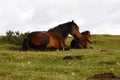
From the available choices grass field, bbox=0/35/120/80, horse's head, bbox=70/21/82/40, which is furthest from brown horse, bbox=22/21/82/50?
grass field, bbox=0/35/120/80

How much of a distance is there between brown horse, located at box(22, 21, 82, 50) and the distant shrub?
5224 millimetres

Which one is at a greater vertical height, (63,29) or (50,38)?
(63,29)

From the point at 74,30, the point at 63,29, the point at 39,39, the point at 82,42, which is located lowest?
the point at 82,42

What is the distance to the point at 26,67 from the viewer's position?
18.3 m

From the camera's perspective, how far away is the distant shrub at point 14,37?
116 ft

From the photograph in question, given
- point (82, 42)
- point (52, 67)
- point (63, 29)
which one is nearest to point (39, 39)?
point (63, 29)

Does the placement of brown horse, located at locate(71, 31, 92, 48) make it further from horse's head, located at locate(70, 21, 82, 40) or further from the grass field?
the grass field

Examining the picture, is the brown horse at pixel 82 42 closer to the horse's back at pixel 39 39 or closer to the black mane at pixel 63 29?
the black mane at pixel 63 29

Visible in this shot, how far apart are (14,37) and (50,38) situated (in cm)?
815

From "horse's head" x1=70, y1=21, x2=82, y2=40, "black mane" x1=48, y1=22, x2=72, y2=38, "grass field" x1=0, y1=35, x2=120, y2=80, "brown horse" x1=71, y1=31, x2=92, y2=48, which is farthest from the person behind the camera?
"brown horse" x1=71, y1=31, x2=92, y2=48

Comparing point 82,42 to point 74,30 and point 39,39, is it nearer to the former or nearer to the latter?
point 74,30

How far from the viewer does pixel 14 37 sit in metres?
36.4

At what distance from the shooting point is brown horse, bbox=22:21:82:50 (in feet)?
94.2

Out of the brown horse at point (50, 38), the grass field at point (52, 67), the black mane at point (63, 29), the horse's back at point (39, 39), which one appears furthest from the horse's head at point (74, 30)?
the grass field at point (52, 67)
